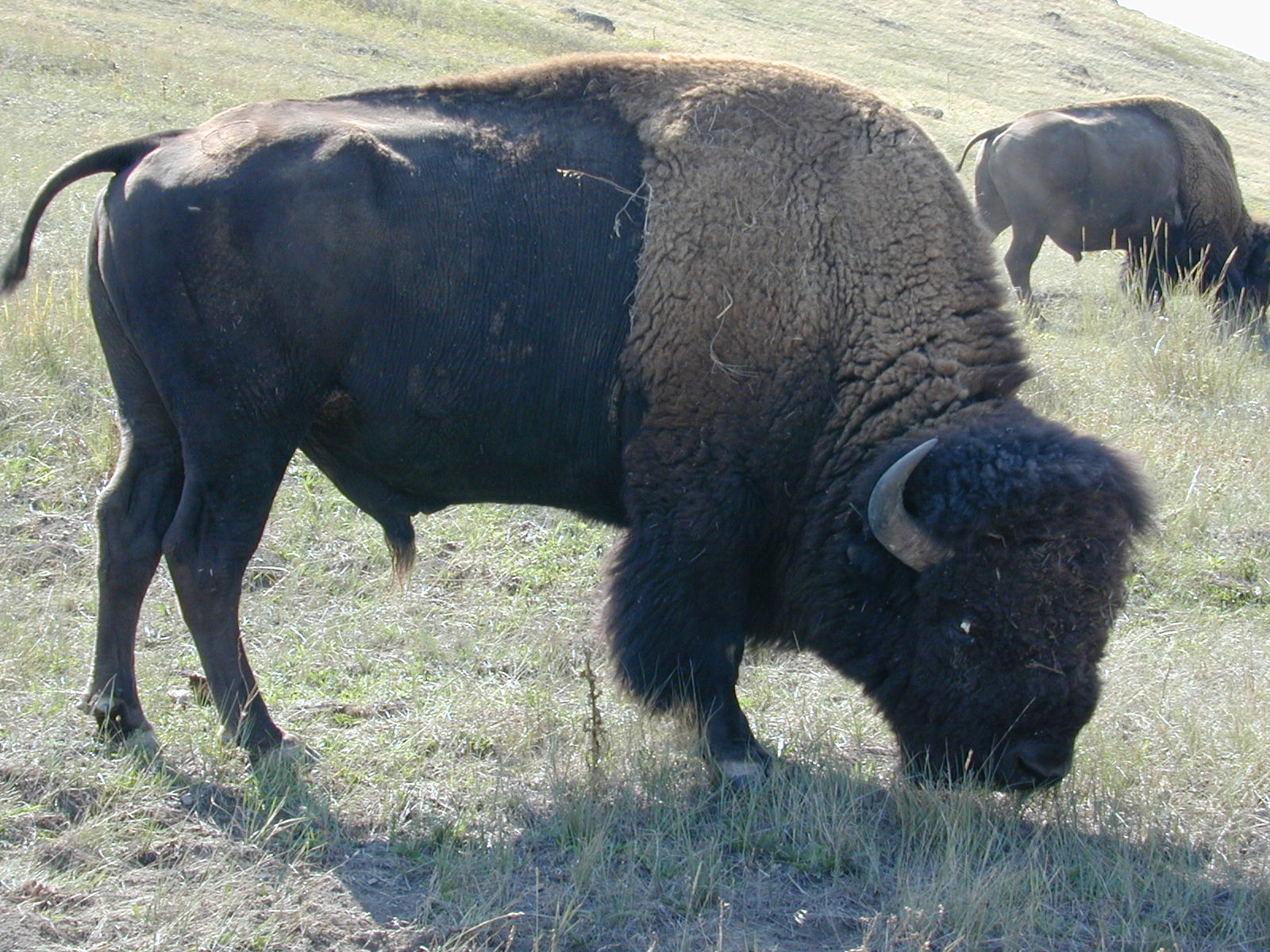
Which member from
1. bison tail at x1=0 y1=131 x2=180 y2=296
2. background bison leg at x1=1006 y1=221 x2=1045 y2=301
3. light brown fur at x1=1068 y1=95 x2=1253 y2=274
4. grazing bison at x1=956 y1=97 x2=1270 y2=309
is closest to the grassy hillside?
bison tail at x1=0 y1=131 x2=180 y2=296

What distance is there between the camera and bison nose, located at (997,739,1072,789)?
3430 millimetres

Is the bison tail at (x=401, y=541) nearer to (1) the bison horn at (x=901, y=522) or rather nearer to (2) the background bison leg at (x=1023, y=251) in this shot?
(1) the bison horn at (x=901, y=522)

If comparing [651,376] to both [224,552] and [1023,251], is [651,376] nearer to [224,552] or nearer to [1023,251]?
[224,552]

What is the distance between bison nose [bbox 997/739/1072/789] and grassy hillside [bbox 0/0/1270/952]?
116mm

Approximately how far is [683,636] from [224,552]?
58.1 inches

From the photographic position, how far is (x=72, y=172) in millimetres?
3803

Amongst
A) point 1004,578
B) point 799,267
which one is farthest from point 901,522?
point 799,267

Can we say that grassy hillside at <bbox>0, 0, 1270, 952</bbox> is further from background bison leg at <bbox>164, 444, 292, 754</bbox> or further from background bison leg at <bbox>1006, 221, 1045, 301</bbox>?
background bison leg at <bbox>1006, 221, 1045, 301</bbox>

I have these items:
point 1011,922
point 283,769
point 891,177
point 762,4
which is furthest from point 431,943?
point 762,4

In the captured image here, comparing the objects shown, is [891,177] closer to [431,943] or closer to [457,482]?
[457,482]

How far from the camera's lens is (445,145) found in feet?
12.5

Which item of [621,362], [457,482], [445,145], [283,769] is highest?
[445,145]

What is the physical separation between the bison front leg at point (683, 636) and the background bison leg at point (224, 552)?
3.78 feet

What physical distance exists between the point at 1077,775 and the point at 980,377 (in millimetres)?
1300
